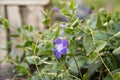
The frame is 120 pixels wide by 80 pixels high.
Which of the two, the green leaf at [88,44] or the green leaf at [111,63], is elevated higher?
the green leaf at [88,44]

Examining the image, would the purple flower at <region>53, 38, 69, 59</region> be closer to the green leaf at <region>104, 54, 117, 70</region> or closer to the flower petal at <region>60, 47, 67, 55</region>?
the flower petal at <region>60, 47, 67, 55</region>

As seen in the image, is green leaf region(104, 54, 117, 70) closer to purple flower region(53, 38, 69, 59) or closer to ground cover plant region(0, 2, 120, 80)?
ground cover plant region(0, 2, 120, 80)

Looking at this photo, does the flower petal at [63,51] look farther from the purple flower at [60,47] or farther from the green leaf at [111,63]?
the green leaf at [111,63]

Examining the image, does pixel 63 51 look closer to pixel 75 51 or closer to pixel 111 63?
pixel 75 51

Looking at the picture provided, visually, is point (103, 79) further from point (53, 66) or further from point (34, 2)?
point (34, 2)

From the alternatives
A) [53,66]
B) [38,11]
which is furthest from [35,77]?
[38,11]

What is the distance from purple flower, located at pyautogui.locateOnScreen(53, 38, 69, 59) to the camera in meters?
1.22

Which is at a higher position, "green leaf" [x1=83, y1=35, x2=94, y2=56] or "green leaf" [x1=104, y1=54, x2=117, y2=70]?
"green leaf" [x1=83, y1=35, x2=94, y2=56]

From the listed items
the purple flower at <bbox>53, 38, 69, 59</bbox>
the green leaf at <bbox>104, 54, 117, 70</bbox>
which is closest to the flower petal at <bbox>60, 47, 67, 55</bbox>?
the purple flower at <bbox>53, 38, 69, 59</bbox>

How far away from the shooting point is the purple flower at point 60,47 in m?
1.22

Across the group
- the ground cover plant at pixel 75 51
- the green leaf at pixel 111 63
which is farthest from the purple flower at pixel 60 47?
the green leaf at pixel 111 63

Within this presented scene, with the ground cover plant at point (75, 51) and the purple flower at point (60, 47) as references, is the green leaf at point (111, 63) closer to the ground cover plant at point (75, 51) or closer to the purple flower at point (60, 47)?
the ground cover plant at point (75, 51)

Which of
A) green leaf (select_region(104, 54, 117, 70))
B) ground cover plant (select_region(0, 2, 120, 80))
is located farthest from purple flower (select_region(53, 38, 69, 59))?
green leaf (select_region(104, 54, 117, 70))

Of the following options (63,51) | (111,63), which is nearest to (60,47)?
(63,51)
